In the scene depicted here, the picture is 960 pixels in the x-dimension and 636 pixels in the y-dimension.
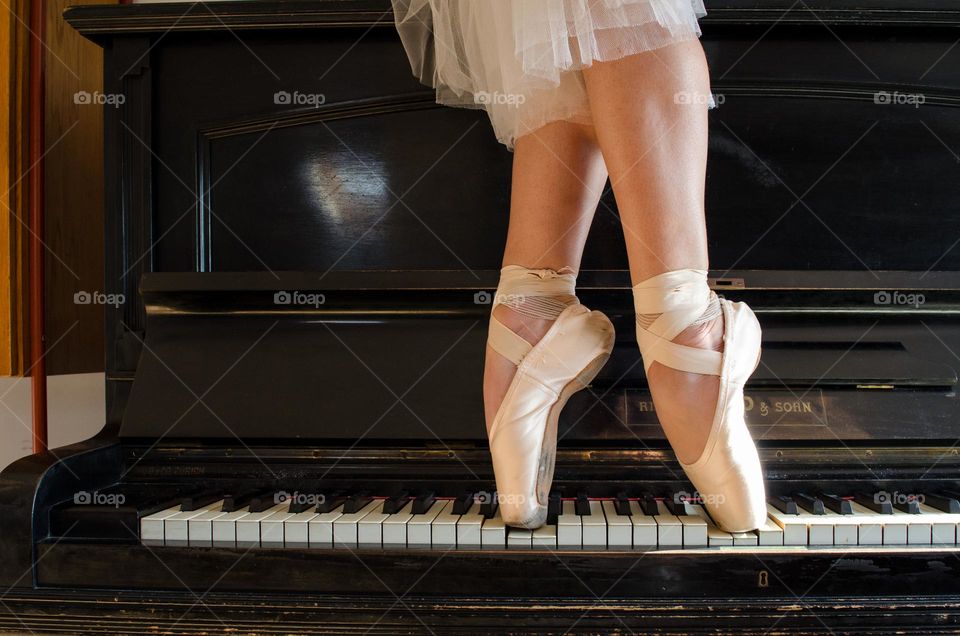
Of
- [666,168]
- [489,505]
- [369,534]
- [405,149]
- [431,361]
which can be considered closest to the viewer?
[666,168]

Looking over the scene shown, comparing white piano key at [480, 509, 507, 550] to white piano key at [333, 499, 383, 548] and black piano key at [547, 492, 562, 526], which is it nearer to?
black piano key at [547, 492, 562, 526]

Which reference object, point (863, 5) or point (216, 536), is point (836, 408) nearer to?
point (863, 5)

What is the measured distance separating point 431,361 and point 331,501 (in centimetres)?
33

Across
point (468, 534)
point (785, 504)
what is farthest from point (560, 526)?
point (785, 504)

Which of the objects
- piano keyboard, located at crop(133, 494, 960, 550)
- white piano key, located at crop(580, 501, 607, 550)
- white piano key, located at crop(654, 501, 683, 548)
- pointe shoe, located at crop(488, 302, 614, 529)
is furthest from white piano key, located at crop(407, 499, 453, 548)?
white piano key, located at crop(654, 501, 683, 548)

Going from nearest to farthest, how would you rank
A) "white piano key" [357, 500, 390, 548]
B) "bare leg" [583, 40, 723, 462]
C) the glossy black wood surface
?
"bare leg" [583, 40, 723, 462]
"white piano key" [357, 500, 390, 548]
the glossy black wood surface

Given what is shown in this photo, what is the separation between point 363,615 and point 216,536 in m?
0.24

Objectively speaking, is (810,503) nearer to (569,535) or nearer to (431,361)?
(569,535)

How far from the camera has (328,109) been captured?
4.65ft

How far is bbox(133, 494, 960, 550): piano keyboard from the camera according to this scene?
0.85m

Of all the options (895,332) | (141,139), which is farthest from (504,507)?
(141,139)

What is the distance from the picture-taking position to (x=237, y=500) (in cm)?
100

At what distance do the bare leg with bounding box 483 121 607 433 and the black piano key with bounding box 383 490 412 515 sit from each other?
0.20 m

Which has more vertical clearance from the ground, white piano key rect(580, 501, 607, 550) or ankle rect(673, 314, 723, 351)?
ankle rect(673, 314, 723, 351)
